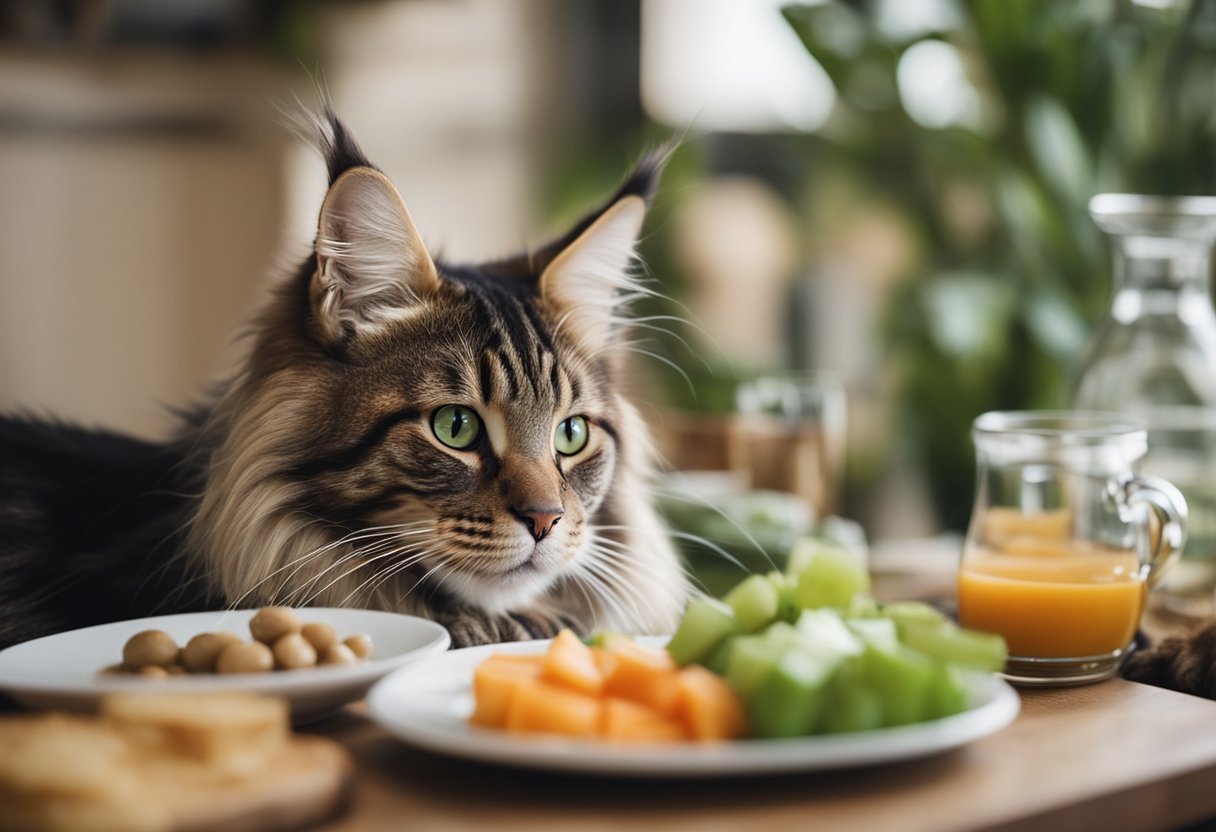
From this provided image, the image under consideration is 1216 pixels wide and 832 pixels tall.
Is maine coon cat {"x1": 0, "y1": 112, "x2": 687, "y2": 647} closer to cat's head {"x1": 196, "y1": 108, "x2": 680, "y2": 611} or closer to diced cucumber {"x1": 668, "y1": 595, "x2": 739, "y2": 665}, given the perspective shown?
cat's head {"x1": 196, "y1": 108, "x2": 680, "y2": 611}

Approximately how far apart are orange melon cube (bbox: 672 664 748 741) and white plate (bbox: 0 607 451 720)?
282 mm

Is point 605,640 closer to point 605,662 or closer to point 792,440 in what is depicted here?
point 605,662

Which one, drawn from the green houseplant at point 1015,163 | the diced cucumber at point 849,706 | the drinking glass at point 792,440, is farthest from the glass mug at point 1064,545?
the green houseplant at point 1015,163

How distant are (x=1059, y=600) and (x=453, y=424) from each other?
707mm

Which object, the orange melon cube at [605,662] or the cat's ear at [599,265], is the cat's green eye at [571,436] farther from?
the orange melon cube at [605,662]

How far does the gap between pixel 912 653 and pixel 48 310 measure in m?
4.68

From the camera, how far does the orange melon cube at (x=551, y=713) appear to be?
951 millimetres

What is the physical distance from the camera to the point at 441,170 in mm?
5441

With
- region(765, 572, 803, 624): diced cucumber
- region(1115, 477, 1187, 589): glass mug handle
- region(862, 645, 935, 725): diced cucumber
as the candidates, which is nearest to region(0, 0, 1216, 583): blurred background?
region(1115, 477, 1187, 589): glass mug handle

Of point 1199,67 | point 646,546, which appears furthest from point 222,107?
point 646,546

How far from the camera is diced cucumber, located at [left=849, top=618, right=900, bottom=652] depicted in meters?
1.01

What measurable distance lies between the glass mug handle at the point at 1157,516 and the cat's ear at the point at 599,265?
68 centimetres

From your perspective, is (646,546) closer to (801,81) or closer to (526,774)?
(526,774)

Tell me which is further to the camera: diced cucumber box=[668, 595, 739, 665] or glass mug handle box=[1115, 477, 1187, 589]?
glass mug handle box=[1115, 477, 1187, 589]
